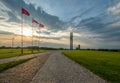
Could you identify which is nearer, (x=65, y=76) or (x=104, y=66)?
(x=65, y=76)

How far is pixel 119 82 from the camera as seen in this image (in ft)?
31.6

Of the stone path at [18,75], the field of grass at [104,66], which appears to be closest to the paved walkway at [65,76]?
the stone path at [18,75]

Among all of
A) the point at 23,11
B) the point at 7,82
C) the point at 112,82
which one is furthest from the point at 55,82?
the point at 23,11

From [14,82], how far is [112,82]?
604 centimetres

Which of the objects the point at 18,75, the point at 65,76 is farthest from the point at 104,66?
the point at 18,75

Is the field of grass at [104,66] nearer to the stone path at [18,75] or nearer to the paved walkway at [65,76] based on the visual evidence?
the paved walkway at [65,76]

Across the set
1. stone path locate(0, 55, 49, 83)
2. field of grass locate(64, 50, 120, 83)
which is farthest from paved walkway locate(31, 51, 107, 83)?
field of grass locate(64, 50, 120, 83)

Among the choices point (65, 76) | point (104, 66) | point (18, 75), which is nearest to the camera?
point (65, 76)

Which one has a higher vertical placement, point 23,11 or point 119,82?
point 23,11

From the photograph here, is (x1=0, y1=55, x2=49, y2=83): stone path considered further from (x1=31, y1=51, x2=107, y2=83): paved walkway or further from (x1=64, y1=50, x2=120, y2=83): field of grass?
(x1=64, y1=50, x2=120, y2=83): field of grass

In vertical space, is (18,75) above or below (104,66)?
above

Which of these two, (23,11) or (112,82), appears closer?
(112,82)

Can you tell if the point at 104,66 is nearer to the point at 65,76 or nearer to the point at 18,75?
the point at 65,76

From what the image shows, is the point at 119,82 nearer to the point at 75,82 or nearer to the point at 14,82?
the point at 75,82
